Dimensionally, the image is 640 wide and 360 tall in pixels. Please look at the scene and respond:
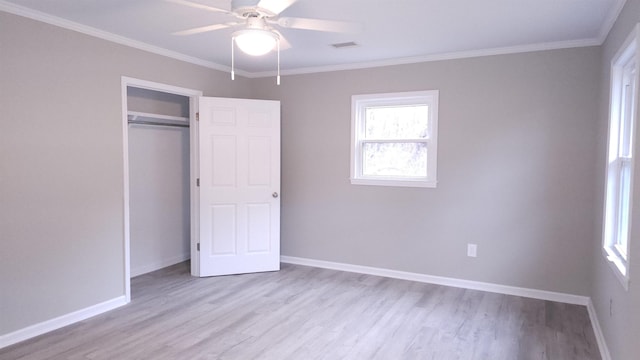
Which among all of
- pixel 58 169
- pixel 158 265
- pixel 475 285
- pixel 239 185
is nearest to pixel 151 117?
pixel 239 185

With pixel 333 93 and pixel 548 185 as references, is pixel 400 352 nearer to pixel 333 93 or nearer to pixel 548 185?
pixel 548 185

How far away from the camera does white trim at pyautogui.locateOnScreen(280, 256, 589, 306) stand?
3930 mm

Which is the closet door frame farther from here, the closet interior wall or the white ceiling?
the closet interior wall

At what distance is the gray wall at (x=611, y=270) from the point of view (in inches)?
83.7

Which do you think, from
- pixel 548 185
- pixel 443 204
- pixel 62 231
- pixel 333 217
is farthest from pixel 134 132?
pixel 548 185

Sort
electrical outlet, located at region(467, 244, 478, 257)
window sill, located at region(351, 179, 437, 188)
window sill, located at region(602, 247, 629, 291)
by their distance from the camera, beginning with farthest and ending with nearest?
window sill, located at region(351, 179, 437, 188) → electrical outlet, located at region(467, 244, 478, 257) → window sill, located at region(602, 247, 629, 291)

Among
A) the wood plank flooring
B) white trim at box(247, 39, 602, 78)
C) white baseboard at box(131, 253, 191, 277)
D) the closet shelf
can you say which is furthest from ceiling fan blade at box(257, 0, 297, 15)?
white baseboard at box(131, 253, 191, 277)

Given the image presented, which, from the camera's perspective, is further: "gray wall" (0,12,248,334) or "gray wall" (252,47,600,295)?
"gray wall" (252,47,600,295)

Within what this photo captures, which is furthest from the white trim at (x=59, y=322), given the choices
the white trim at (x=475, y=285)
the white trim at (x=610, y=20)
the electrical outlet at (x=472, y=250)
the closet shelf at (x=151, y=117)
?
the white trim at (x=610, y=20)

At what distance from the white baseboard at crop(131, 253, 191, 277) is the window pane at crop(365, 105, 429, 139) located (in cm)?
283

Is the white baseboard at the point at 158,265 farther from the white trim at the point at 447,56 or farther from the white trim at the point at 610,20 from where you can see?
the white trim at the point at 610,20

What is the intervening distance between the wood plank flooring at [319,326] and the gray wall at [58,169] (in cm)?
35

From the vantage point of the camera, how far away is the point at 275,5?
8.46 feet

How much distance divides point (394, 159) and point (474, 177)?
2.97 feet
